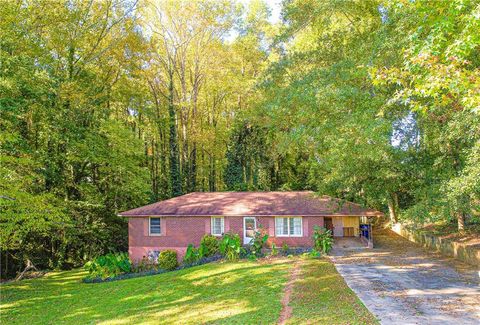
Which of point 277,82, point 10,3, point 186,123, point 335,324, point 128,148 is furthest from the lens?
point 186,123

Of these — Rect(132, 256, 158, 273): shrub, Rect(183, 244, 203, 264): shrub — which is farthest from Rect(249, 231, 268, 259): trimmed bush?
Rect(132, 256, 158, 273): shrub

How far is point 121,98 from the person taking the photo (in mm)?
27406

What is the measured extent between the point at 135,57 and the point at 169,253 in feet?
50.4

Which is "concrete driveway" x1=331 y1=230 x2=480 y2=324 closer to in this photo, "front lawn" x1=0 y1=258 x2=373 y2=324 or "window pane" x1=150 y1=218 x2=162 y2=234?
"front lawn" x1=0 y1=258 x2=373 y2=324

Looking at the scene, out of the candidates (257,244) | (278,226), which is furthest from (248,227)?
(257,244)

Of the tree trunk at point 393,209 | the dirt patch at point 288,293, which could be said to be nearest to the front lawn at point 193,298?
the dirt patch at point 288,293

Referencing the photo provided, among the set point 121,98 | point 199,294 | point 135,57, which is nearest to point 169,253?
point 199,294

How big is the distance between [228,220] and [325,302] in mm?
11407

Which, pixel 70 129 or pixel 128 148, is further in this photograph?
pixel 128 148

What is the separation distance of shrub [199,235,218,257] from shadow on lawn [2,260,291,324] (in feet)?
7.23

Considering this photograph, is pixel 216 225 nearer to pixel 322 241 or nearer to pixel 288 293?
pixel 322 241

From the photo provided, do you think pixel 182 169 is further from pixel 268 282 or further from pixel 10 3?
pixel 268 282

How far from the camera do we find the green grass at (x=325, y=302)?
902 cm

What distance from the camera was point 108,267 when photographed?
2012 cm
